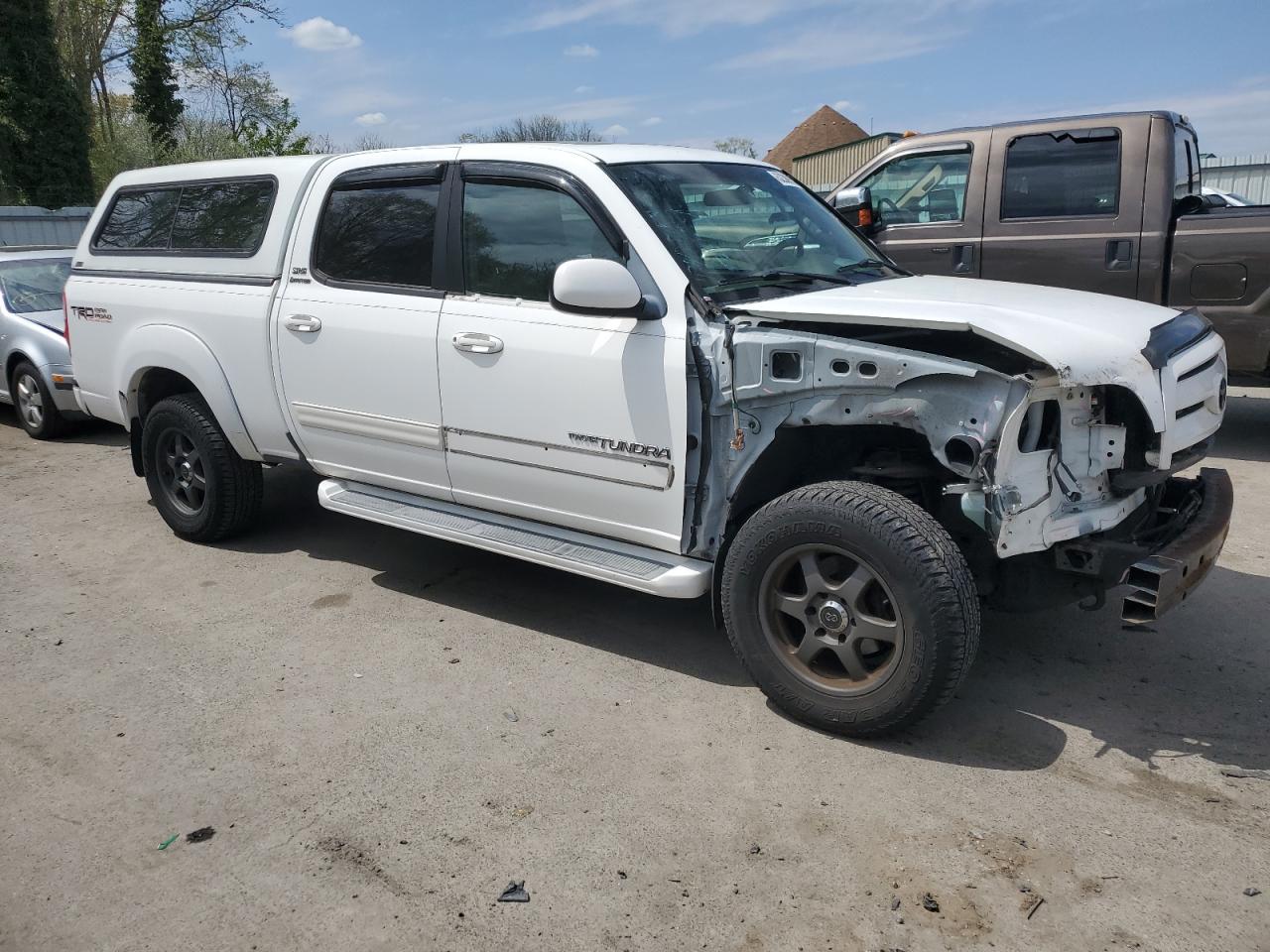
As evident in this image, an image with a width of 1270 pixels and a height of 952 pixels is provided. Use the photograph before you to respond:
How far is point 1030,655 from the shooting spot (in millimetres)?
4223

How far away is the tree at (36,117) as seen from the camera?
22.8m

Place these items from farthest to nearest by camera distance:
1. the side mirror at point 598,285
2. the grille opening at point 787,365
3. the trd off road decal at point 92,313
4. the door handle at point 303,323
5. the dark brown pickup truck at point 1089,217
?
the dark brown pickup truck at point 1089,217, the trd off road decal at point 92,313, the door handle at point 303,323, the side mirror at point 598,285, the grille opening at point 787,365

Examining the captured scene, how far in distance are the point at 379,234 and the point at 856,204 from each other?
310 cm

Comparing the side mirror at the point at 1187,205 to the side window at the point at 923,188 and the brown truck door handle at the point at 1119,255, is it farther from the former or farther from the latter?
the side window at the point at 923,188

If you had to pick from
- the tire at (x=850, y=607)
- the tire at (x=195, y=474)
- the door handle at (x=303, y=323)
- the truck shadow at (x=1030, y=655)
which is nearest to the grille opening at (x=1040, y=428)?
the tire at (x=850, y=607)

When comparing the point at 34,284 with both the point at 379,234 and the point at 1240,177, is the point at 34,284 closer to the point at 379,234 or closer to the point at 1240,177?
the point at 379,234

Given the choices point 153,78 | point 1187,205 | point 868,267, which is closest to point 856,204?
point 868,267

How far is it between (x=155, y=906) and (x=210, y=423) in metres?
3.24

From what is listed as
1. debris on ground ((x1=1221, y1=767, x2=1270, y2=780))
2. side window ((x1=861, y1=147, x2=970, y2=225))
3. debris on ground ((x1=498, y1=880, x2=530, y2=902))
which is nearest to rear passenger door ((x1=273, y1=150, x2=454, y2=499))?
debris on ground ((x1=498, y1=880, x2=530, y2=902))

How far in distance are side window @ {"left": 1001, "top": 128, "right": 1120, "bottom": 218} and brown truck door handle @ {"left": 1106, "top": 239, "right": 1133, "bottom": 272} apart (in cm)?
22

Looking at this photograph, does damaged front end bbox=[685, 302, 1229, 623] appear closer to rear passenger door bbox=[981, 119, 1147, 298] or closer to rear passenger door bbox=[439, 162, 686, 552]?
rear passenger door bbox=[439, 162, 686, 552]

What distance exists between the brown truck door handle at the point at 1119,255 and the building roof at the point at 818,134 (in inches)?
1841

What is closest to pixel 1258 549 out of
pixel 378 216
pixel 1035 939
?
pixel 1035 939

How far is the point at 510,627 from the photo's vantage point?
4.67 metres
